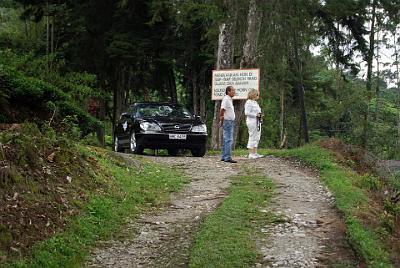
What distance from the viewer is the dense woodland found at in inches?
508

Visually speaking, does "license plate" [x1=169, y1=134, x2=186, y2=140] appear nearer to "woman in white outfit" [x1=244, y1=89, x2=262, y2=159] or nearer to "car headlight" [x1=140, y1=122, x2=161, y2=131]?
"car headlight" [x1=140, y1=122, x2=161, y2=131]

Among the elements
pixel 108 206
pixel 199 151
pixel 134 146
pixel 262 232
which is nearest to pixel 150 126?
pixel 134 146

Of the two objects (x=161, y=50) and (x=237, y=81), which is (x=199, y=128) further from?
(x=161, y=50)

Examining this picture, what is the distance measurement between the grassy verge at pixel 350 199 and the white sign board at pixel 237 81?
2492mm

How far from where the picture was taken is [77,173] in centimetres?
818

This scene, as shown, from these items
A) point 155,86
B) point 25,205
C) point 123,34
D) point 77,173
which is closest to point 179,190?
point 77,173

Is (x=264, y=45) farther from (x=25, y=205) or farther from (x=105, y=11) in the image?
(x=25, y=205)

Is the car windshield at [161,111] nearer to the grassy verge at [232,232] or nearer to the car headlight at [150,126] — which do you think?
the car headlight at [150,126]

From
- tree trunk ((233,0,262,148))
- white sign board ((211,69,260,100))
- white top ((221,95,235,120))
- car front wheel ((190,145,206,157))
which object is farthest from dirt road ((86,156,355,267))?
tree trunk ((233,0,262,148))

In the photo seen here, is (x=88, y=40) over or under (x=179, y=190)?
over

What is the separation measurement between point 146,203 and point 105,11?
1697cm

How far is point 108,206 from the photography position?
7.68 meters

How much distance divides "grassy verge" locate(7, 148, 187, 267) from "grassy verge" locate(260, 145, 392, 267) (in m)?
2.79

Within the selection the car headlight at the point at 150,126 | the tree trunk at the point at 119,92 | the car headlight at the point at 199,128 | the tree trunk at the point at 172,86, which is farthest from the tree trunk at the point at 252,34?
the tree trunk at the point at 172,86
